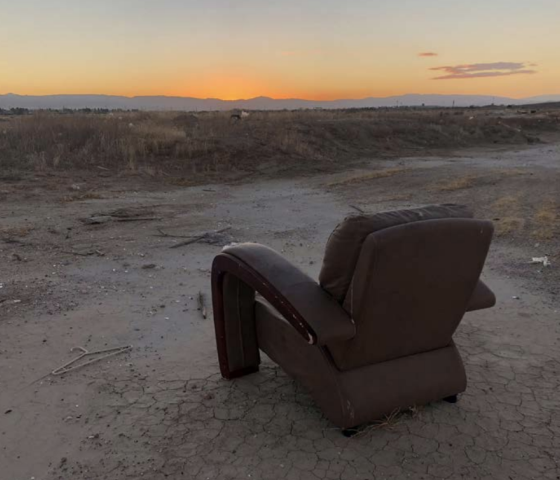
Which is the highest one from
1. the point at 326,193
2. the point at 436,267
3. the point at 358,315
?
the point at 436,267

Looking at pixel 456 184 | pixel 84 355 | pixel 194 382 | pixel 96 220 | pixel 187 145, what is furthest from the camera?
pixel 187 145

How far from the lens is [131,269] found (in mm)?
6066

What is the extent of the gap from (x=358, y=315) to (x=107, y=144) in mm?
14673

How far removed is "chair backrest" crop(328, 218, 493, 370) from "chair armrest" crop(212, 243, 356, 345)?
13 centimetres

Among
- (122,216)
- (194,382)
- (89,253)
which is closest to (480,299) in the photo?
(194,382)

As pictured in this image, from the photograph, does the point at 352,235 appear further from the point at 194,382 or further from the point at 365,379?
the point at 194,382

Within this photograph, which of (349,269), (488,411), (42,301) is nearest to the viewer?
(349,269)

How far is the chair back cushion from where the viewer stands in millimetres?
2406

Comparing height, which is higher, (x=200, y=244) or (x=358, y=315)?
(x=358, y=315)

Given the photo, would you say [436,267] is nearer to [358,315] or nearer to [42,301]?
[358,315]

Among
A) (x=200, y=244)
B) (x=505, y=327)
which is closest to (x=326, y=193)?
(x=200, y=244)

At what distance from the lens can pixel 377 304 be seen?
252cm

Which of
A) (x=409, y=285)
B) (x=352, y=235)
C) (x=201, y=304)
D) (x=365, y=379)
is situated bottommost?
(x=201, y=304)

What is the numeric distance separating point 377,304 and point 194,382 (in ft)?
5.39
